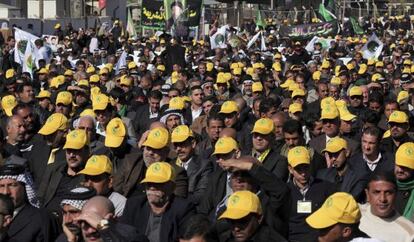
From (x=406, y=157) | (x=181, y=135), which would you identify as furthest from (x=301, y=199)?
(x=181, y=135)

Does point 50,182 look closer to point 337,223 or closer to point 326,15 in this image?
point 337,223

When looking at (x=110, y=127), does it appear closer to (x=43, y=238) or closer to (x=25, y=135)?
(x=25, y=135)

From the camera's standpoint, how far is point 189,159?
10484 millimetres

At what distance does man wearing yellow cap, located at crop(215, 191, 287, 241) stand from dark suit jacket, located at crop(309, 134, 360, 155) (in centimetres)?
419

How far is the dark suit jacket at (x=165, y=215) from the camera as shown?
8.02 meters

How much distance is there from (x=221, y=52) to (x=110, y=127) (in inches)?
668

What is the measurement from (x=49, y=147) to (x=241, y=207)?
4.65 m

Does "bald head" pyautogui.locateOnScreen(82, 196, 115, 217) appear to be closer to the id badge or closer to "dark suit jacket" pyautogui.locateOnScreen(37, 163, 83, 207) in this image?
the id badge

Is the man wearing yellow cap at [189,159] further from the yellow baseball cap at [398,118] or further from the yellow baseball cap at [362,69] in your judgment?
the yellow baseball cap at [362,69]

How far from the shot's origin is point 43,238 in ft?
26.1

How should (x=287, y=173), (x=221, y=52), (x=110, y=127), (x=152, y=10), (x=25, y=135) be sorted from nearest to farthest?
(x=287, y=173) < (x=110, y=127) < (x=25, y=135) < (x=221, y=52) < (x=152, y=10)

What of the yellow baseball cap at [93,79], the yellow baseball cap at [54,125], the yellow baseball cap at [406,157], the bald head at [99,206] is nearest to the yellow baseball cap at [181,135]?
the yellow baseball cap at [54,125]

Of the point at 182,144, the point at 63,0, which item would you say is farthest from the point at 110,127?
the point at 63,0

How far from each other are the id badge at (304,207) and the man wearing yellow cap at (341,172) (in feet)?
1.62
